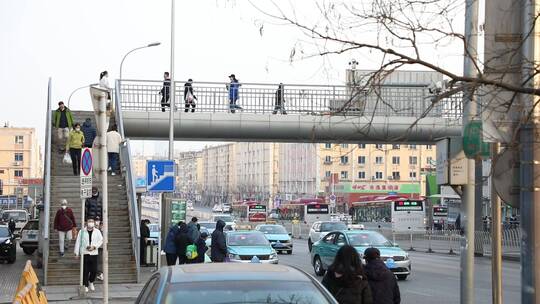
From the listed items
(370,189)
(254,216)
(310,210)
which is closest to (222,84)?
(310,210)

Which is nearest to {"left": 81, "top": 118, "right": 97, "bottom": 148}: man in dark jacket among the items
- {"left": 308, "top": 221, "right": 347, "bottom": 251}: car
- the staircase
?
the staircase

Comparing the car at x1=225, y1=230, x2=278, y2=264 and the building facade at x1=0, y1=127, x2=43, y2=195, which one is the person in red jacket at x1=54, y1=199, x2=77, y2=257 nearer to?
the car at x1=225, y1=230, x2=278, y2=264

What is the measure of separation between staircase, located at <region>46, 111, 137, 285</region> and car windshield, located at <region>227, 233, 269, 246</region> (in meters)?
3.74

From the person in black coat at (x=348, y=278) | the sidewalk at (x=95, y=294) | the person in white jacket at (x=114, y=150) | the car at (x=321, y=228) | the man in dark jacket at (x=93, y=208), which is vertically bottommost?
the sidewalk at (x=95, y=294)

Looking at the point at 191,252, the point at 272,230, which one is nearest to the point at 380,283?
the point at 191,252

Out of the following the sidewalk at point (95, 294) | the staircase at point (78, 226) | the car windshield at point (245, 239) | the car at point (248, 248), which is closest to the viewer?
the sidewalk at point (95, 294)

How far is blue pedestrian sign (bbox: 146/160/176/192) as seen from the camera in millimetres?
21875

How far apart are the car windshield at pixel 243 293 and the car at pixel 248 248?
1842 centimetres

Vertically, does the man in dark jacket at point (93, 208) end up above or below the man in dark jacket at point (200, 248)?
above

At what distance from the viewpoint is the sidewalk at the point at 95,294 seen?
17438 millimetres

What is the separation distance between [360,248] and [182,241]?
228 inches

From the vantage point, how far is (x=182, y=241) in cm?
2064

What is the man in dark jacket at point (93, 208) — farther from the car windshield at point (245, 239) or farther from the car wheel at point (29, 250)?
the car wheel at point (29, 250)

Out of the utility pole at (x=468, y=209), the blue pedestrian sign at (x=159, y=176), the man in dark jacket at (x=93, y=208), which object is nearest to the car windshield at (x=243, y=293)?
the utility pole at (x=468, y=209)
